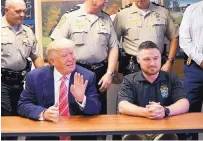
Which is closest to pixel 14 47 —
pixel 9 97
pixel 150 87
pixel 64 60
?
pixel 9 97

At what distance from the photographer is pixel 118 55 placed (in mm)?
3875

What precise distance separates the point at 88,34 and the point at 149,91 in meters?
1.13

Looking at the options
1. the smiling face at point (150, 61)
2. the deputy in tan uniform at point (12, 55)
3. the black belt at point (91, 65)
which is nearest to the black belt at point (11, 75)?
the deputy in tan uniform at point (12, 55)

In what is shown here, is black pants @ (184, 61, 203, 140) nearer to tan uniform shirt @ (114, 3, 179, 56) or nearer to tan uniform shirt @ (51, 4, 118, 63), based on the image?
tan uniform shirt @ (114, 3, 179, 56)

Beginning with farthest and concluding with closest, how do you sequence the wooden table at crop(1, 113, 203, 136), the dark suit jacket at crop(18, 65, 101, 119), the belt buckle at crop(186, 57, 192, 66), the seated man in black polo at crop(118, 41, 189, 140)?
the belt buckle at crop(186, 57, 192, 66) < the seated man in black polo at crop(118, 41, 189, 140) < the dark suit jacket at crop(18, 65, 101, 119) < the wooden table at crop(1, 113, 203, 136)

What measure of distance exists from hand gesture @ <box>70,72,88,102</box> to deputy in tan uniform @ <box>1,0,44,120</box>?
1184mm

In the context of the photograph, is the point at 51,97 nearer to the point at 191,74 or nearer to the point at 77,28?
the point at 77,28

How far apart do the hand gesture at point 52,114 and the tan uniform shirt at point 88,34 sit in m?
1.22

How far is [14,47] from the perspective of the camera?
11.9 feet

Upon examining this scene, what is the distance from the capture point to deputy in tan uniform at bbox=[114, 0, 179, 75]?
3.88m

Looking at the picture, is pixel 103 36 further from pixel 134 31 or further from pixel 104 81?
pixel 104 81

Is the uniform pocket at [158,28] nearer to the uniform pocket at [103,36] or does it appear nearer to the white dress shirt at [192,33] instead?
the white dress shirt at [192,33]

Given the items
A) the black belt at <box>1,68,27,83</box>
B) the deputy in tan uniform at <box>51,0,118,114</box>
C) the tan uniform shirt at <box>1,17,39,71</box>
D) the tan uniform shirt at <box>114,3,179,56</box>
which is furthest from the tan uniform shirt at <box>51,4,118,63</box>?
the black belt at <box>1,68,27,83</box>

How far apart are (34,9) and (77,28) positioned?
94 cm
